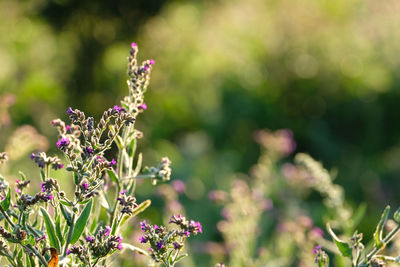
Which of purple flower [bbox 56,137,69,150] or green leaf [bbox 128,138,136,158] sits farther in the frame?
green leaf [bbox 128,138,136,158]

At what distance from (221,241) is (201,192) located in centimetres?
62

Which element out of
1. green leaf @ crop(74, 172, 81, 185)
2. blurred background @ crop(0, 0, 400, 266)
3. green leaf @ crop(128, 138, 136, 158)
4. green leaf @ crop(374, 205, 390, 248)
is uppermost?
blurred background @ crop(0, 0, 400, 266)

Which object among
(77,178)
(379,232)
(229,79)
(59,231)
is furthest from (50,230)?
(229,79)

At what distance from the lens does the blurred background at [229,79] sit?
5898 mm

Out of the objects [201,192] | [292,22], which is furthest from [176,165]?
[292,22]

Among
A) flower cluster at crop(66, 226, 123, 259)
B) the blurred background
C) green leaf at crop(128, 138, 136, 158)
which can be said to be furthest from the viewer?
the blurred background

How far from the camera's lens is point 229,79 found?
22.6ft

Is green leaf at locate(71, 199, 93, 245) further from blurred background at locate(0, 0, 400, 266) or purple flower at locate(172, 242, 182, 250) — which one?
blurred background at locate(0, 0, 400, 266)

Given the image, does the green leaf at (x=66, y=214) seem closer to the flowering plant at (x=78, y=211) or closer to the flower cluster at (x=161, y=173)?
the flowering plant at (x=78, y=211)

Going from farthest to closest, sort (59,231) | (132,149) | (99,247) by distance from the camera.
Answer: (132,149) → (59,231) → (99,247)

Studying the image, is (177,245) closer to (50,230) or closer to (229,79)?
(50,230)

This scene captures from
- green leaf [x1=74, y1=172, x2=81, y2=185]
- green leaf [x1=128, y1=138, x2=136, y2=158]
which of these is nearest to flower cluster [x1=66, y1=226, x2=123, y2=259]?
green leaf [x1=74, y1=172, x2=81, y2=185]

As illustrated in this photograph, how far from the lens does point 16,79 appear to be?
7445 millimetres

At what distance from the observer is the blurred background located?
19.4ft
